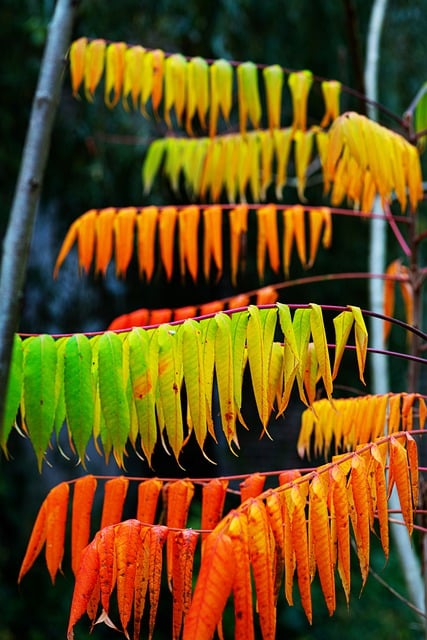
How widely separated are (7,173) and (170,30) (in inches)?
59.5

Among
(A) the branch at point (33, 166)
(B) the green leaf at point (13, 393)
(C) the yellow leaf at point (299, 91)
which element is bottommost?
(B) the green leaf at point (13, 393)

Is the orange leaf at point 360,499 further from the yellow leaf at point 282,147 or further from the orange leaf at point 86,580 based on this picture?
the yellow leaf at point 282,147

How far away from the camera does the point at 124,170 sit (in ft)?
19.0

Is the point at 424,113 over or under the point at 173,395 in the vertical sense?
over

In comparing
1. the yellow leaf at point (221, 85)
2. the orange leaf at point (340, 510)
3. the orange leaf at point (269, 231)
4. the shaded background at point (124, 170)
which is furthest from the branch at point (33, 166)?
the shaded background at point (124, 170)

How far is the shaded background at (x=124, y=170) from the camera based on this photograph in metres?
5.44

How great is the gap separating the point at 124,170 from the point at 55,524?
4402mm

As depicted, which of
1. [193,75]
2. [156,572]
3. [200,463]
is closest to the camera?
[156,572]

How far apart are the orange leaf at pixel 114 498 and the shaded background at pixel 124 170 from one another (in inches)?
146

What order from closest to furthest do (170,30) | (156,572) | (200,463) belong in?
(156,572), (170,30), (200,463)

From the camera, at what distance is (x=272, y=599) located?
3.93ft

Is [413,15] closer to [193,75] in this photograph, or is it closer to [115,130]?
[115,130]

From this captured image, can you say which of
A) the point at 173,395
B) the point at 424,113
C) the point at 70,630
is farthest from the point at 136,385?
the point at 424,113

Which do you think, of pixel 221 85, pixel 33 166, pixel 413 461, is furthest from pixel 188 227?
pixel 33 166
